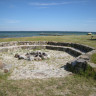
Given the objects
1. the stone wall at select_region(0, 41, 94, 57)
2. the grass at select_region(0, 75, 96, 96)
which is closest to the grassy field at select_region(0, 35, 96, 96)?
the grass at select_region(0, 75, 96, 96)

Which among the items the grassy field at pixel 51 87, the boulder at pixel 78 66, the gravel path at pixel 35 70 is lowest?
the gravel path at pixel 35 70

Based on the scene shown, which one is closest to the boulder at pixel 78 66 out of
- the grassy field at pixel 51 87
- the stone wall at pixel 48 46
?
the grassy field at pixel 51 87

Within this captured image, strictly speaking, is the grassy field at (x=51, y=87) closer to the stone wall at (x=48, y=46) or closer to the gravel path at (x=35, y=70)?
the gravel path at (x=35, y=70)

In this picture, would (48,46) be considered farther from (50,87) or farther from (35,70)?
(50,87)

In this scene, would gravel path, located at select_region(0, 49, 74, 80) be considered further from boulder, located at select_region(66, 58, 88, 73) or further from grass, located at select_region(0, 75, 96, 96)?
grass, located at select_region(0, 75, 96, 96)

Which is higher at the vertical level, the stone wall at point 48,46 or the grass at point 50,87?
the stone wall at point 48,46

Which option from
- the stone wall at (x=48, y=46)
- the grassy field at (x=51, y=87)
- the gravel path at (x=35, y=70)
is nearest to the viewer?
the grassy field at (x=51, y=87)

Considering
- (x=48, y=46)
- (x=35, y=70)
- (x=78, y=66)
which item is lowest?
(x=35, y=70)

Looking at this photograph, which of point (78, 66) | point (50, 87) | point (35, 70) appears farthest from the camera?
point (35, 70)

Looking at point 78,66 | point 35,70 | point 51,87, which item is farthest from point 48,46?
point 51,87

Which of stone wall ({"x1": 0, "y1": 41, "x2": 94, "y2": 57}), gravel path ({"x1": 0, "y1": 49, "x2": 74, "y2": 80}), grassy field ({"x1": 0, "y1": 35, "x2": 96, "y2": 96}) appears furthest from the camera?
stone wall ({"x1": 0, "y1": 41, "x2": 94, "y2": 57})

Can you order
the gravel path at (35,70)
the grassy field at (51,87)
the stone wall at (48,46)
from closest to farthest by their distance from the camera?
the grassy field at (51,87), the gravel path at (35,70), the stone wall at (48,46)

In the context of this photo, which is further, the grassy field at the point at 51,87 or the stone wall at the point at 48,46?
the stone wall at the point at 48,46

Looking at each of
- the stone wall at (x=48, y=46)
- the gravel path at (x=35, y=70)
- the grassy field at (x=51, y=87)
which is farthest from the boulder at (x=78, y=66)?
the stone wall at (x=48, y=46)
